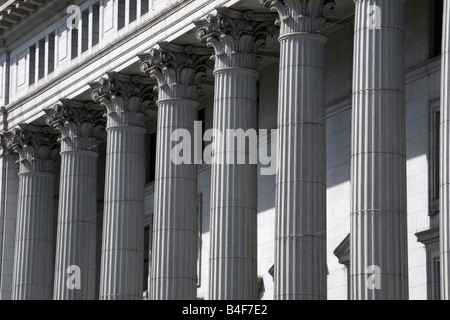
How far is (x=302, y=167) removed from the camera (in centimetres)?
5131

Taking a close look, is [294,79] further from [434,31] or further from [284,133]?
[434,31]

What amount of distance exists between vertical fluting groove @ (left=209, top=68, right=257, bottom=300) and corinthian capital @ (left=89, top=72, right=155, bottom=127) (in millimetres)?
8686

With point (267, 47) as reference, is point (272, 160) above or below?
below

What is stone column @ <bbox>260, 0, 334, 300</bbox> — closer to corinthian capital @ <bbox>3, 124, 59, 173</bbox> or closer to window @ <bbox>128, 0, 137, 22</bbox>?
window @ <bbox>128, 0, 137, 22</bbox>

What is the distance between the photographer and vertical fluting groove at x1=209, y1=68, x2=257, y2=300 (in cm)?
5431

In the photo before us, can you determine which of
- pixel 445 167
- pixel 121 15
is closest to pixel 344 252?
pixel 445 167


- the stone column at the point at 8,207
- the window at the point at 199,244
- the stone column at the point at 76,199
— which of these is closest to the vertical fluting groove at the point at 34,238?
the stone column at the point at 8,207

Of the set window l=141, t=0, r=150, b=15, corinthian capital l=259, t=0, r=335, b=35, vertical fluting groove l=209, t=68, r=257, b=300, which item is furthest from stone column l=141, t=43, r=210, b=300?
corinthian capital l=259, t=0, r=335, b=35

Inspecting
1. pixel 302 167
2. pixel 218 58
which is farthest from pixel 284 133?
pixel 218 58

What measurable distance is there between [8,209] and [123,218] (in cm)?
1387

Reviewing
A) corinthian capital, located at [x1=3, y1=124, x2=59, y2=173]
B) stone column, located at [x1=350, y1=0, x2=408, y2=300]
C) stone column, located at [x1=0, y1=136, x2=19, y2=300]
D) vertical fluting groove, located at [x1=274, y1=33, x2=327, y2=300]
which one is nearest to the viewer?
stone column, located at [x1=350, y1=0, x2=408, y2=300]

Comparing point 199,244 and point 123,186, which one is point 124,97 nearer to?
point 123,186

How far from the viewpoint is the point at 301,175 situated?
168 feet
